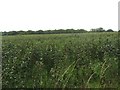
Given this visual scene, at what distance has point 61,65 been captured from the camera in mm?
12859

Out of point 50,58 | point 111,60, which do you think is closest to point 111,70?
point 111,60

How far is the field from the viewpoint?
11039 mm

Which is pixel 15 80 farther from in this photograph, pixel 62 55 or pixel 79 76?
pixel 62 55

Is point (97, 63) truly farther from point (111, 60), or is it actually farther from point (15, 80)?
point (15, 80)

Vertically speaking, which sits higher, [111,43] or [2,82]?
[111,43]

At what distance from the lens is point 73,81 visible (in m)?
11.2

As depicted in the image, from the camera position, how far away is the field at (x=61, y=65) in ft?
36.2

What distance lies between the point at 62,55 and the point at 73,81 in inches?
115

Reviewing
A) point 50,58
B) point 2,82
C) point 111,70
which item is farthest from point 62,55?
point 2,82

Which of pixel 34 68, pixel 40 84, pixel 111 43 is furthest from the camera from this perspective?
pixel 111 43

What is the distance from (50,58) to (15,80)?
117 inches

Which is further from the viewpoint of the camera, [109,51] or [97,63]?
[109,51]

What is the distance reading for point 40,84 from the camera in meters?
10.8

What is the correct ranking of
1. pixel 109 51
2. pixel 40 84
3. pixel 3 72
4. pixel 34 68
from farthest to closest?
pixel 109 51 → pixel 34 68 → pixel 3 72 → pixel 40 84
